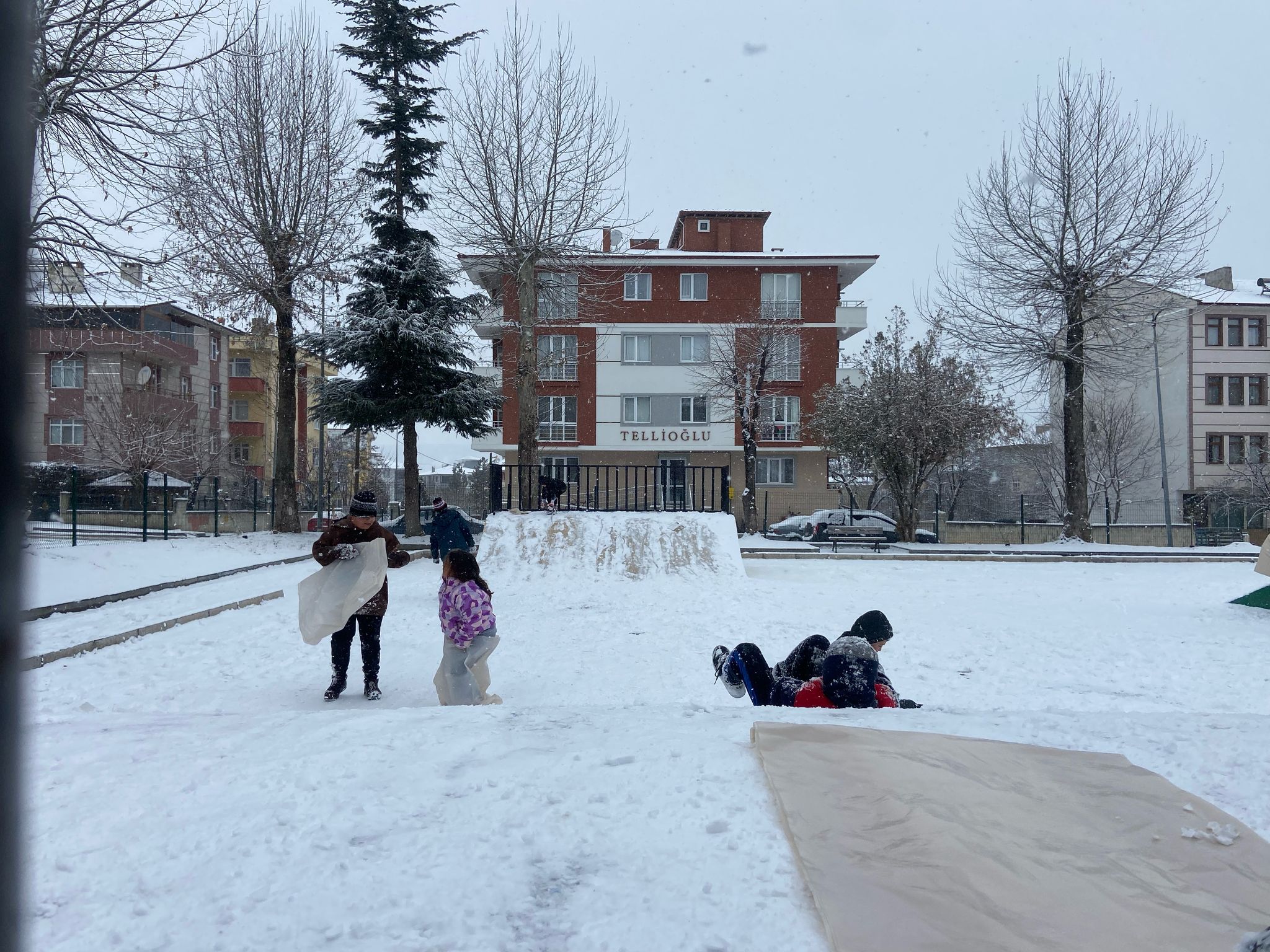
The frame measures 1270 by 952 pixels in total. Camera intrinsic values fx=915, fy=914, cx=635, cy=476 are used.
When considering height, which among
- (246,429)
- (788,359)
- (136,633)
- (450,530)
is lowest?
(136,633)

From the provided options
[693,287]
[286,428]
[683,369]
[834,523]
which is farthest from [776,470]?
[286,428]

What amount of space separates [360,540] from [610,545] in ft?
27.2

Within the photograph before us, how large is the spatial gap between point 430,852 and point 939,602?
38.3ft

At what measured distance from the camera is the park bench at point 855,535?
2558 cm

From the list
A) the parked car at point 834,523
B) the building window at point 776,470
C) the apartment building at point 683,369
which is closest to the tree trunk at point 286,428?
the parked car at point 834,523

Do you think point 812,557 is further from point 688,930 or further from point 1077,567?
point 688,930

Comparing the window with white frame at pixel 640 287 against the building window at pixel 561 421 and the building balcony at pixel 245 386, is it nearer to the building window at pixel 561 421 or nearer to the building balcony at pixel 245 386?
the building window at pixel 561 421

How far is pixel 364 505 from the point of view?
7746 millimetres

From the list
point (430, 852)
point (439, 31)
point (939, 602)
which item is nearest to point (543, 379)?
point (439, 31)

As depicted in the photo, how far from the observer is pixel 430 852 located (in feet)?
10.5

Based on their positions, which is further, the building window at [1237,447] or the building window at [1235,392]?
the building window at [1235,392]

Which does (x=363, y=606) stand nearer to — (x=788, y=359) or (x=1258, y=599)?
(x=1258, y=599)

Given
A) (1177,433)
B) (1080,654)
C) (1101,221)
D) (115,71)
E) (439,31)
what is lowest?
(1080,654)

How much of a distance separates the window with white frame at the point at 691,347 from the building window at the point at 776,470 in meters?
5.63
